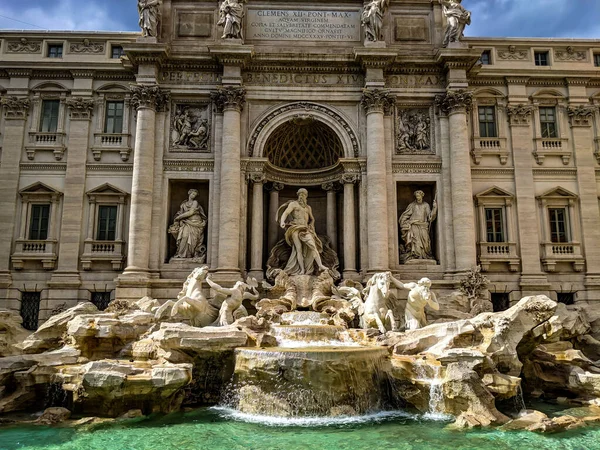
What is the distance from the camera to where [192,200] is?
2053cm

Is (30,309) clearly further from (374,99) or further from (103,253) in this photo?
(374,99)

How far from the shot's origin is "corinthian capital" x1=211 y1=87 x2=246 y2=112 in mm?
20359

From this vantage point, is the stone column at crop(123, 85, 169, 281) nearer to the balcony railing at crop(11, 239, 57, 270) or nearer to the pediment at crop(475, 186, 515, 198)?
the balcony railing at crop(11, 239, 57, 270)

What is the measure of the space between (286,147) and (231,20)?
19.4 feet

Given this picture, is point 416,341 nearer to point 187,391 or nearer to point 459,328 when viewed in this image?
point 459,328

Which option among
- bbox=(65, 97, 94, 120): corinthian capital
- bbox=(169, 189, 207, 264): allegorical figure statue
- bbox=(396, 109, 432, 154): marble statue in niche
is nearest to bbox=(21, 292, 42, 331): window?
bbox=(169, 189, 207, 264): allegorical figure statue

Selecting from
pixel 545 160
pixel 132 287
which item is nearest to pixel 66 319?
pixel 132 287

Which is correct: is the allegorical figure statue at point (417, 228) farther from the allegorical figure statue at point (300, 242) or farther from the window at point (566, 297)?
the window at point (566, 297)

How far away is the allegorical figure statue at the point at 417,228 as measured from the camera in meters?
20.3

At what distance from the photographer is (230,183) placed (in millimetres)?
19750

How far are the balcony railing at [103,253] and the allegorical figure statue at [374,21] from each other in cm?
1393

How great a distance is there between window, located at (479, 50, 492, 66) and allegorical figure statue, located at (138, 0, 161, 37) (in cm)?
1483

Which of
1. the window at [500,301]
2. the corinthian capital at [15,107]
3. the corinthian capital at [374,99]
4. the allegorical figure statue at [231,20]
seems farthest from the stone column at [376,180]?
the corinthian capital at [15,107]

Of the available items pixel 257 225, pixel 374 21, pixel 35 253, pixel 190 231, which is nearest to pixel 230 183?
pixel 257 225
